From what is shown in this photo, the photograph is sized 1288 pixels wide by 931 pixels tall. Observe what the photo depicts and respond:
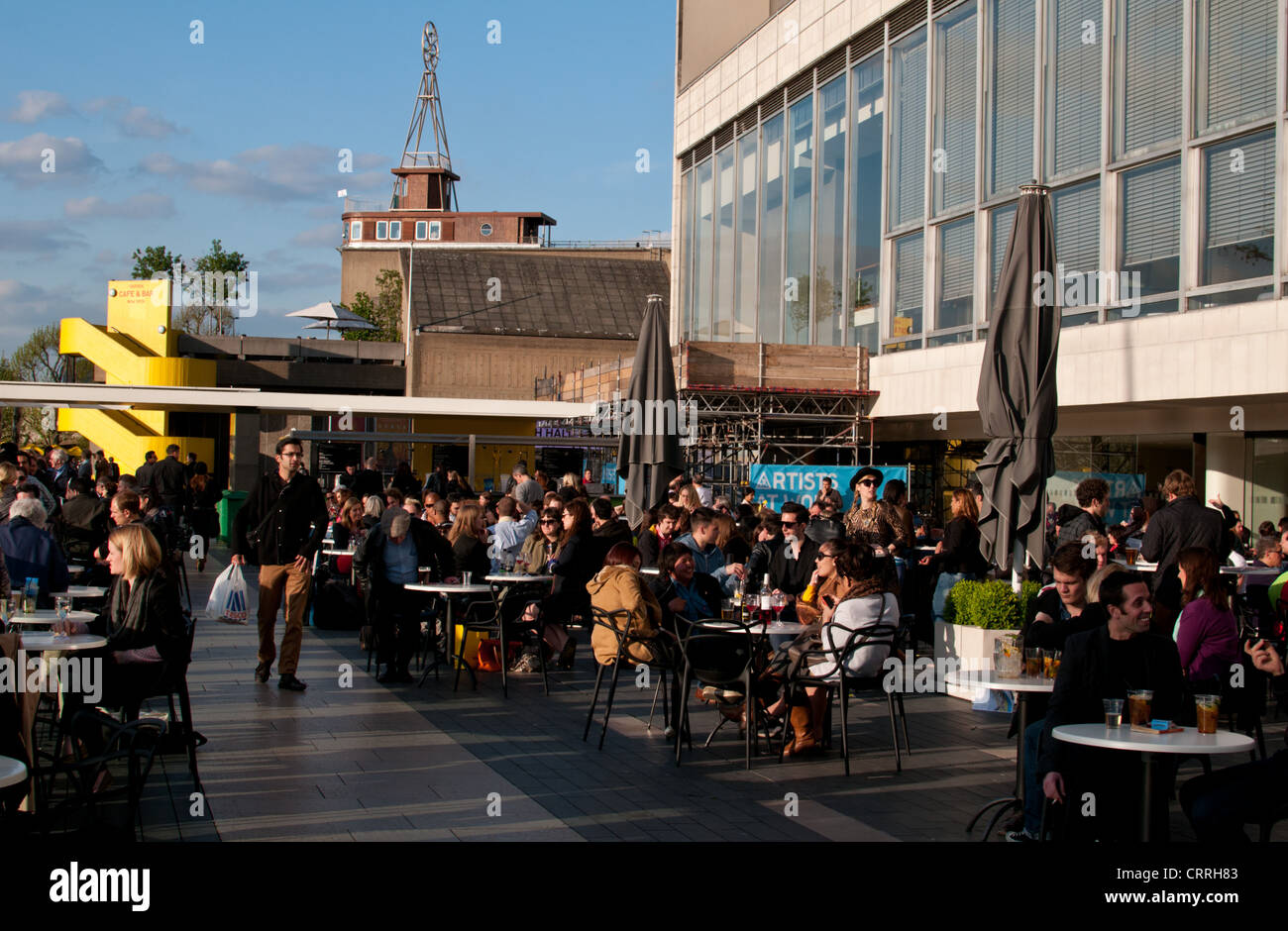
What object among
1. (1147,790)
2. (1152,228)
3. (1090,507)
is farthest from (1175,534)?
(1152,228)

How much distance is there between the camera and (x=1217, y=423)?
16.4 m

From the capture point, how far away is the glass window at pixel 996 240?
18.7m

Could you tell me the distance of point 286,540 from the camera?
393 inches

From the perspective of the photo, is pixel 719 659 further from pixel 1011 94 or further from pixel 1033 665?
pixel 1011 94

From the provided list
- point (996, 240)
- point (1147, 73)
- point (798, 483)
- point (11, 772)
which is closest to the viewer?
point (11, 772)

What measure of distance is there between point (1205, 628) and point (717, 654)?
2.96 meters

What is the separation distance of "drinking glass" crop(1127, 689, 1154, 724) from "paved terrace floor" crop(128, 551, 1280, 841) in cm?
148

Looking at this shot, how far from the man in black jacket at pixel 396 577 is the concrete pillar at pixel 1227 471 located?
35.8 feet

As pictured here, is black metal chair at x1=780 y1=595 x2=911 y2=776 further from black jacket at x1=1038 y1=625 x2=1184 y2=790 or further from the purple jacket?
black jacket at x1=1038 y1=625 x2=1184 y2=790

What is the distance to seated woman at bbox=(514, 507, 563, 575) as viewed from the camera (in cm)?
1209

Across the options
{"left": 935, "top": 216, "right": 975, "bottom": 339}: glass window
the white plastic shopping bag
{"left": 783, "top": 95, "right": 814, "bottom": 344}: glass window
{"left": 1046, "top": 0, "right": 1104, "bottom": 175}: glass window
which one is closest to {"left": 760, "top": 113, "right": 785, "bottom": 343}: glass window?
{"left": 783, "top": 95, "right": 814, "bottom": 344}: glass window

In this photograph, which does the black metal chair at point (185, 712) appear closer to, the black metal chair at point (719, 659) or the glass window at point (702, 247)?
the black metal chair at point (719, 659)

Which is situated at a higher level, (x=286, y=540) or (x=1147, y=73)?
(x=1147, y=73)

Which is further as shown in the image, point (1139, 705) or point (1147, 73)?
point (1147, 73)
